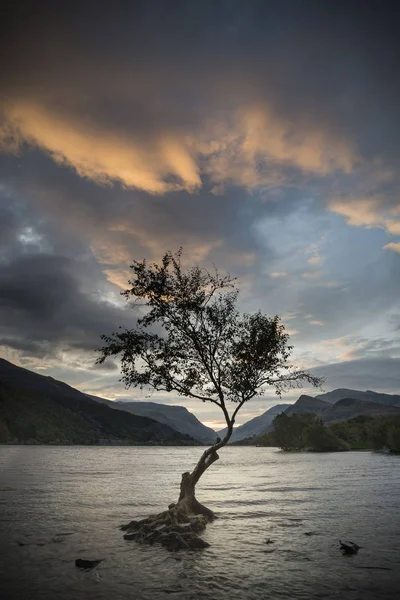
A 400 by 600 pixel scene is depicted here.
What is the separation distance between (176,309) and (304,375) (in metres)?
13.6

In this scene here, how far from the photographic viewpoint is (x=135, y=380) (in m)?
36.1

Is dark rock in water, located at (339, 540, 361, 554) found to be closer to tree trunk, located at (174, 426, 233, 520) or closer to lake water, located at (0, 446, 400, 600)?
lake water, located at (0, 446, 400, 600)

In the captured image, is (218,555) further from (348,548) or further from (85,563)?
(348,548)

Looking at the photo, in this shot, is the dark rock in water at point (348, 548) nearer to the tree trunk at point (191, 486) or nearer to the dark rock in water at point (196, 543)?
the dark rock in water at point (196, 543)

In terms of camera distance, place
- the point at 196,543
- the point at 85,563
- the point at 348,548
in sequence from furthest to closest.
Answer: the point at 196,543
the point at 348,548
the point at 85,563

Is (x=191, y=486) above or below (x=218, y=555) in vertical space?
above

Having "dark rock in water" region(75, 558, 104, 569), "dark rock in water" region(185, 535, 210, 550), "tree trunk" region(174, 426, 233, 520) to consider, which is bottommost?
"dark rock in water" region(75, 558, 104, 569)

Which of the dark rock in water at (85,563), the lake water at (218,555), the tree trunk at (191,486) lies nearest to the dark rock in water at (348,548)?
the lake water at (218,555)

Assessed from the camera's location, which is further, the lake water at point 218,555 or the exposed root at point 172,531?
the exposed root at point 172,531

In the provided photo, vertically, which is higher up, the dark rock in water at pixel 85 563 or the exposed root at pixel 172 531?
the exposed root at pixel 172 531


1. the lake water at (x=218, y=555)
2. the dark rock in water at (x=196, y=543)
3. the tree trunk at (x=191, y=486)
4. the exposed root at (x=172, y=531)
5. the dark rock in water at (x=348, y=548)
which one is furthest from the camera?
the tree trunk at (x=191, y=486)

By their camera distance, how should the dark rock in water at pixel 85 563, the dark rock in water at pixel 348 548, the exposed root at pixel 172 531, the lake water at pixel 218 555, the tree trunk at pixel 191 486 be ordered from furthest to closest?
the tree trunk at pixel 191 486 < the exposed root at pixel 172 531 < the dark rock in water at pixel 348 548 < the dark rock in water at pixel 85 563 < the lake water at pixel 218 555

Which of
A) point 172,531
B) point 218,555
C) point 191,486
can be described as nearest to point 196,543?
point 172,531

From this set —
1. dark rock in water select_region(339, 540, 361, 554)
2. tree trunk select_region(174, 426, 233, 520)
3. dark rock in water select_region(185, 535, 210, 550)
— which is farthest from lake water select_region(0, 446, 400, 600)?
tree trunk select_region(174, 426, 233, 520)
